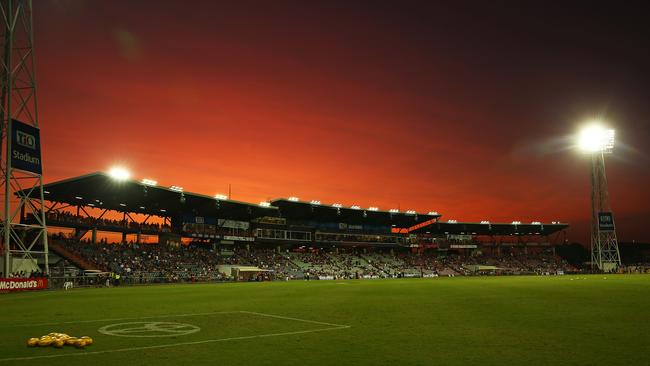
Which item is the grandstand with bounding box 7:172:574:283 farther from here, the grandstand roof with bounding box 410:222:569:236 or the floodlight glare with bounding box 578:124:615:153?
the floodlight glare with bounding box 578:124:615:153

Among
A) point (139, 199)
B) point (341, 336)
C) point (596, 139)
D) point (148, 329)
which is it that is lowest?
point (341, 336)

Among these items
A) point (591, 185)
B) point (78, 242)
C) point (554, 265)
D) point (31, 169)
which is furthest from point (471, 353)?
point (554, 265)

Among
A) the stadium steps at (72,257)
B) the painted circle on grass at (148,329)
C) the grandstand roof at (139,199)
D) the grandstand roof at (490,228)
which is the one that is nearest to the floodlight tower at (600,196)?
the grandstand roof at (490,228)

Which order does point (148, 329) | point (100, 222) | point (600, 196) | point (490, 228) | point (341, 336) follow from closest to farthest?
point (341, 336), point (148, 329), point (100, 222), point (600, 196), point (490, 228)

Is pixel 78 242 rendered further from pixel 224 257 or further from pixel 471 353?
pixel 471 353

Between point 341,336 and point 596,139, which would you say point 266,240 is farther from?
point 341,336

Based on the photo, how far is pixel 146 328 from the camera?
16484 mm

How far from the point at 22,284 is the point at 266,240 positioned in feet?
183

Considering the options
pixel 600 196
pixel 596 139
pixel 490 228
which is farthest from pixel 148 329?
pixel 490 228

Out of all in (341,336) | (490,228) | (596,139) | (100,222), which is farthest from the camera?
(490,228)

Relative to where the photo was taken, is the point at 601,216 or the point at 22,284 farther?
the point at 601,216

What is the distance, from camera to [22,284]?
4094cm

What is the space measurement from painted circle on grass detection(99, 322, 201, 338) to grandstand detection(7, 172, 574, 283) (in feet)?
137

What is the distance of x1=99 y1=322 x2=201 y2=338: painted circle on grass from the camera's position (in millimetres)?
15062
